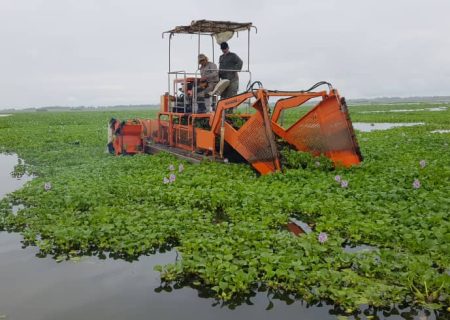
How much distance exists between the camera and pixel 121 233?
5.61 m

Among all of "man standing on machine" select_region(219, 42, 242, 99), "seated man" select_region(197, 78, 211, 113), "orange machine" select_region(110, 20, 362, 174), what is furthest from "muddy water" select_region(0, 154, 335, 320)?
"seated man" select_region(197, 78, 211, 113)

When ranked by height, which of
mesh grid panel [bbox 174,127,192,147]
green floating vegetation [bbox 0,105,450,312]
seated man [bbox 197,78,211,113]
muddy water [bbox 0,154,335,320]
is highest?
seated man [bbox 197,78,211,113]

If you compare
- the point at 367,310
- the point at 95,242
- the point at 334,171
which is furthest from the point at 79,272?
the point at 334,171

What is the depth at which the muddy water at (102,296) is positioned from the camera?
12.7 feet

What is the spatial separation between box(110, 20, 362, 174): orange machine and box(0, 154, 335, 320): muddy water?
167 inches

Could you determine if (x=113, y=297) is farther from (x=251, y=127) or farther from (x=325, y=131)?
(x=325, y=131)

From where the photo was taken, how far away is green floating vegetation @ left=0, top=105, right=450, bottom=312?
4191mm

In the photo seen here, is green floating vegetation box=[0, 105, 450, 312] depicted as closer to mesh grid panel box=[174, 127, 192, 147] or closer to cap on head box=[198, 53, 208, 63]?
mesh grid panel box=[174, 127, 192, 147]

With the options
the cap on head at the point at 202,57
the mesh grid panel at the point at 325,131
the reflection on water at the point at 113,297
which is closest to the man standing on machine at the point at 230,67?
the cap on head at the point at 202,57

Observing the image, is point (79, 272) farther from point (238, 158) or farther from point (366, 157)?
point (366, 157)

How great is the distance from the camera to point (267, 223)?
19.4 feet

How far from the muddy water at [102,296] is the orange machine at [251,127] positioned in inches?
167

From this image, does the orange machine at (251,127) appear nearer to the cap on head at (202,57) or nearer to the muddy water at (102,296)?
the cap on head at (202,57)

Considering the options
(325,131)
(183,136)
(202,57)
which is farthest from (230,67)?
(325,131)
